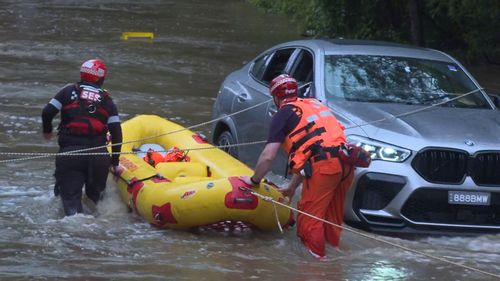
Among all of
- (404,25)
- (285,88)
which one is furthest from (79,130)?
(404,25)

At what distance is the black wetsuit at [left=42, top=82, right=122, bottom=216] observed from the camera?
8.02m

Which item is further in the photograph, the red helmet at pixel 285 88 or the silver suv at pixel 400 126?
the silver suv at pixel 400 126

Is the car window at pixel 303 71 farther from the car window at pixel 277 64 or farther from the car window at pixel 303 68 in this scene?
the car window at pixel 277 64

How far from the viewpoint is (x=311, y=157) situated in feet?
23.5

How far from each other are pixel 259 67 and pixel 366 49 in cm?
135

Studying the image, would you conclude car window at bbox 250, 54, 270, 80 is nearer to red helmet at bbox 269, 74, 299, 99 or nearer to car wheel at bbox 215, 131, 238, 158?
car wheel at bbox 215, 131, 238, 158

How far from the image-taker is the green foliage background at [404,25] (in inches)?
778

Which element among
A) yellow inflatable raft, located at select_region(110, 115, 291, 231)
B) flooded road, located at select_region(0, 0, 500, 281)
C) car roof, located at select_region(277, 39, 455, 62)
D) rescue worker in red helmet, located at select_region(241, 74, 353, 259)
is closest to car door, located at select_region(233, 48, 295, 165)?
car roof, located at select_region(277, 39, 455, 62)

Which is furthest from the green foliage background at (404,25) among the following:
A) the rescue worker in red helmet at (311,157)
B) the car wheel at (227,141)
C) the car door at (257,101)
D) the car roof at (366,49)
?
the rescue worker in red helmet at (311,157)

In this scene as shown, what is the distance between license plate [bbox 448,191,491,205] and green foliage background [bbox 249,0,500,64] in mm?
11702

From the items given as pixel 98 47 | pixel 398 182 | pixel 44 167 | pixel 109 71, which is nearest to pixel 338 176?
pixel 398 182

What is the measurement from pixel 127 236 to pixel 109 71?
1227 cm

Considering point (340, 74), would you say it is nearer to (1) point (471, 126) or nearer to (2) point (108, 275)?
(1) point (471, 126)

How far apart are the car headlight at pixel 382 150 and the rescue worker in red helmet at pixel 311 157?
0.47 meters
